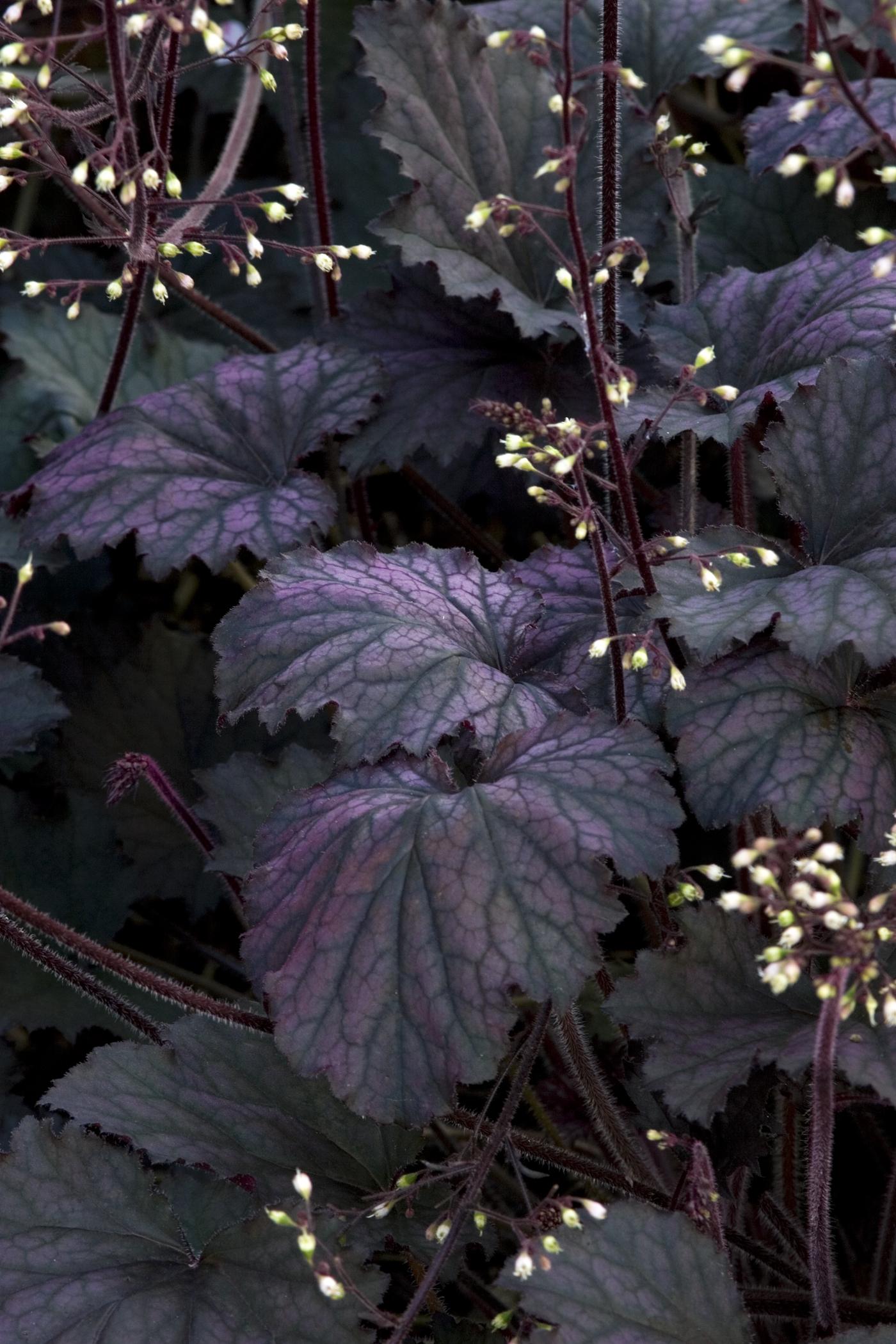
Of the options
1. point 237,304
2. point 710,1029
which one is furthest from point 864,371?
point 237,304

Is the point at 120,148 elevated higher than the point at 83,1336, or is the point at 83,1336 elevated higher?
the point at 120,148

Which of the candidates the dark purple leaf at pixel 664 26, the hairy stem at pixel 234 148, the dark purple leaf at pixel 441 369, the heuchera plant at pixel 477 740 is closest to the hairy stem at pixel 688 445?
the heuchera plant at pixel 477 740

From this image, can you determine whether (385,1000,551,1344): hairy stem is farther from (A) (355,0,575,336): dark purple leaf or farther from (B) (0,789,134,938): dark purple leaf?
(A) (355,0,575,336): dark purple leaf

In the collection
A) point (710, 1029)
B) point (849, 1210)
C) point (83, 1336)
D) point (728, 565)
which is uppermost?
point (728, 565)

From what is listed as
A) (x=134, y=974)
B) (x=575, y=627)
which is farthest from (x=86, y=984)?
(x=575, y=627)

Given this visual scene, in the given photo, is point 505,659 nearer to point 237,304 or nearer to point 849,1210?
point 849,1210

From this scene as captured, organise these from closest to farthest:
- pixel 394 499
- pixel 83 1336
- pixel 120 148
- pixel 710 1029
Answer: pixel 83 1336 → pixel 710 1029 → pixel 120 148 → pixel 394 499

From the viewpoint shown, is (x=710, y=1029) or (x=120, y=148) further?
(x=120, y=148)
